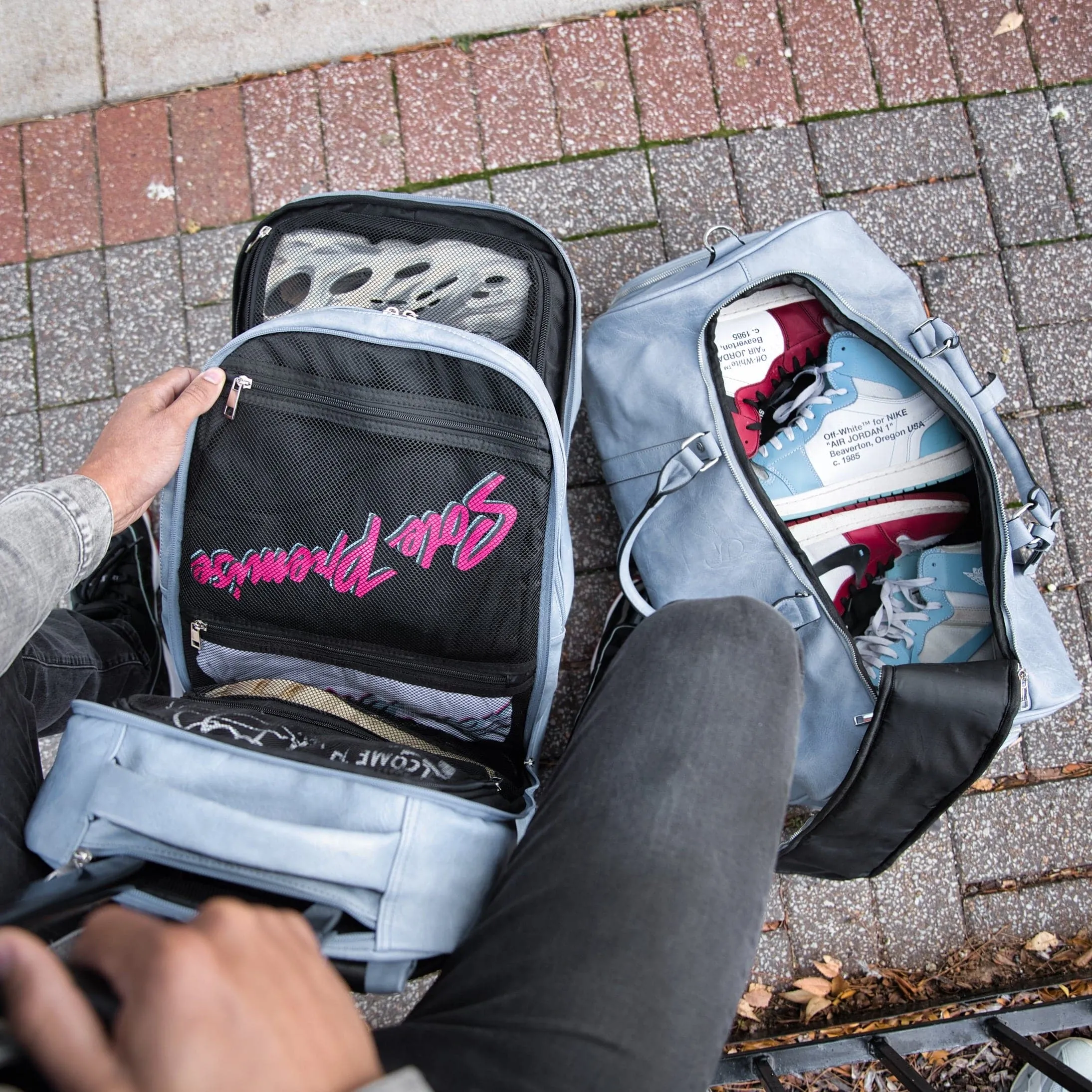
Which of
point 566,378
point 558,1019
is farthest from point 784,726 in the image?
point 566,378

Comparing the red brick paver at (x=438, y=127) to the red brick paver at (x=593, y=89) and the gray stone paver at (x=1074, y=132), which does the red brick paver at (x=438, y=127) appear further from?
the gray stone paver at (x=1074, y=132)

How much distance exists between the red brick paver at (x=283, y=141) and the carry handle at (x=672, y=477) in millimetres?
1058

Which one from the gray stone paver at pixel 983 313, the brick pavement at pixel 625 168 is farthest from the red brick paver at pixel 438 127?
the gray stone paver at pixel 983 313

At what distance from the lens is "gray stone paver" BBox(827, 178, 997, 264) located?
188 centimetres

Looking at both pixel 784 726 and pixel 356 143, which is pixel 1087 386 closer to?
pixel 784 726

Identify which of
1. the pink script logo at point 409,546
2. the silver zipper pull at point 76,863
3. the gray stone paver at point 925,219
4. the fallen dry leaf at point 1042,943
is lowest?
the fallen dry leaf at point 1042,943

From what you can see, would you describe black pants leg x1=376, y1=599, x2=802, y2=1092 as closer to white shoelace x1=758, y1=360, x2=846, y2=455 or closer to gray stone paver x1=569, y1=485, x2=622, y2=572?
white shoelace x1=758, y1=360, x2=846, y2=455

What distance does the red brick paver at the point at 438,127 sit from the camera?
1893mm

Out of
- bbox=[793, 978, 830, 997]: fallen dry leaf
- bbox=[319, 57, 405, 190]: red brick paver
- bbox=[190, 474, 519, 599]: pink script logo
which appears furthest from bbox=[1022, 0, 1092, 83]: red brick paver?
bbox=[793, 978, 830, 997]: fallen dry leaf

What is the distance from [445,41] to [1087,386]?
5.39 feet

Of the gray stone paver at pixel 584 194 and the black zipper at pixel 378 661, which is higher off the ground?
the gray stone paver at pixel 584 194

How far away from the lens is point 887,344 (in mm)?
1485

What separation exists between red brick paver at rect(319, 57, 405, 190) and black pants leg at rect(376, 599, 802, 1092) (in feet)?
4.45

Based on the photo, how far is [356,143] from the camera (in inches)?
74.4
